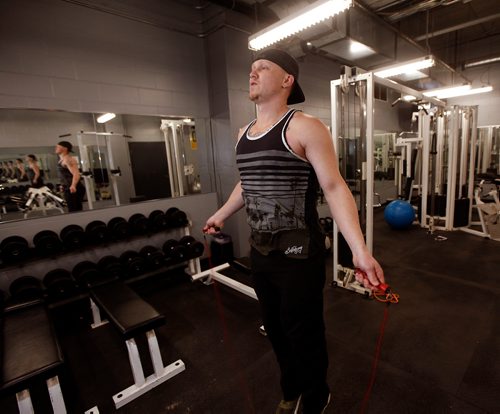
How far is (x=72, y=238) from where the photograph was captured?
8.25ft

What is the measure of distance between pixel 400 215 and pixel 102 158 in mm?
4216

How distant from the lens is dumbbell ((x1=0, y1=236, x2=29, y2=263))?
Result: 2230 millimetres

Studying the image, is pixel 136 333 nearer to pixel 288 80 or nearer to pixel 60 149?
pixel 288 80

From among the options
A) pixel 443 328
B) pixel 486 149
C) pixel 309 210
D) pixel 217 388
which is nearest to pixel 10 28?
pixel 309 210

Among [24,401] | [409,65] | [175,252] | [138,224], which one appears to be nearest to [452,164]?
[409,65]

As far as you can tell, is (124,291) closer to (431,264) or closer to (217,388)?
(217,388)

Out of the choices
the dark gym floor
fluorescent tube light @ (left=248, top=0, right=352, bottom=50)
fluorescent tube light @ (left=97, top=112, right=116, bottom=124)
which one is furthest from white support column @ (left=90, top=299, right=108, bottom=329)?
fluorescent tube light @ (left=248, top=0, right=352, bottom=50)

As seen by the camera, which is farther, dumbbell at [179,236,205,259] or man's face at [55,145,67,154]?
dumbbell at [179,236,205,259]


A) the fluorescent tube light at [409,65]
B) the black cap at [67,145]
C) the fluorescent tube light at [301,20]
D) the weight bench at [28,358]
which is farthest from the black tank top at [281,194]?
the fluorescent tube light at [409,65]

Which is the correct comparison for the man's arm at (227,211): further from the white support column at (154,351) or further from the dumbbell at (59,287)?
the dumbbell at (59,287)

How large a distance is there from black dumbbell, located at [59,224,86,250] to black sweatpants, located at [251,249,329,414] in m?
2.04

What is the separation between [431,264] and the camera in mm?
3279

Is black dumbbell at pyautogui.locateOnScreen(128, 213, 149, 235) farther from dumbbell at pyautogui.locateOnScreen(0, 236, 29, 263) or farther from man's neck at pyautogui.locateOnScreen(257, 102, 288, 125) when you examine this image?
man's neck at pyautogui.locateOnScreen(257, 102, 288, 125)

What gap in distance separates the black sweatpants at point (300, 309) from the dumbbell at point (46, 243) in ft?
6.77
